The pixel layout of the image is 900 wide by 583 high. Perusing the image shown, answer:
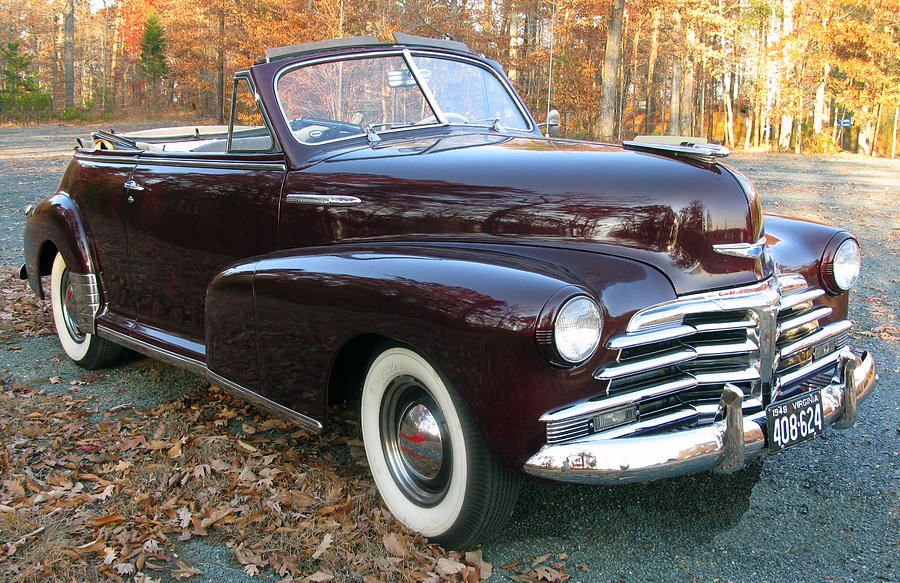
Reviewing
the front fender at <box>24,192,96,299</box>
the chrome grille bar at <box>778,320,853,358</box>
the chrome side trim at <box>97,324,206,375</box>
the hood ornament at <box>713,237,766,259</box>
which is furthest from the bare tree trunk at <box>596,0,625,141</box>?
the hood ornament at <box>713,237,766,259</box>

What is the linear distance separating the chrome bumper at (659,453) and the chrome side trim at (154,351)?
84.0 inches

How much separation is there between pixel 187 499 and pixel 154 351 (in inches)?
48.5

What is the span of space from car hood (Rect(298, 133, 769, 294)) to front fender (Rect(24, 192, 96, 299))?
2.17m

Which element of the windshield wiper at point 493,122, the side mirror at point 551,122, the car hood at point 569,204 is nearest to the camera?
the car hood at point 569,204

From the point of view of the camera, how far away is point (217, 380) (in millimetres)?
3531

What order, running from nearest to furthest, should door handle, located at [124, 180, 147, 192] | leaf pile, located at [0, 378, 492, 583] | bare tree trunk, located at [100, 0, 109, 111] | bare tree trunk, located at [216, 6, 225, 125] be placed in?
1. leaf pile, located at [0, 378, 492, 583]
2. door handle, located at [124, 180, 147, 192]
3. bare tree trunk, located at [216, 6, 225, 125]
4. bare tree trunk, located at [100, 0, 109, 111]

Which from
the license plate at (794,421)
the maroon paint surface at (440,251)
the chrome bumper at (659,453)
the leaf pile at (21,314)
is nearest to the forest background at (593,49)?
the leaf pile at (21,314)

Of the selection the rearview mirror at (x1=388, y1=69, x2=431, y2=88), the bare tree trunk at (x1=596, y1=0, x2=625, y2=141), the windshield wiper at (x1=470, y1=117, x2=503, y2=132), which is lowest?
the windshield wiper at (x1=470, y1=117, x2=503, y2=132)

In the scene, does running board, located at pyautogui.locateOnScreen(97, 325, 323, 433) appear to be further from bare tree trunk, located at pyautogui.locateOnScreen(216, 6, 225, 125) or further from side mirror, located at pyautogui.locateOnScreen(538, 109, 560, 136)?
bare tree trunk, located at pyautogui.locateOnScreen(216, 6, 225, 125)

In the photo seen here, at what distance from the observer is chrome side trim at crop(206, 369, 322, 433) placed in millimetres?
3051

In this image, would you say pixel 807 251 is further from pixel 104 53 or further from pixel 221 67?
pixel 104 53

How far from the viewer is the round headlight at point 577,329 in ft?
7.38

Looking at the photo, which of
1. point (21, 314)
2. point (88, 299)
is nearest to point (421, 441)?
point (88, 299)

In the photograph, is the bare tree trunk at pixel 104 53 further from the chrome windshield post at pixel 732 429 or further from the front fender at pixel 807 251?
the chrome windshield post at pixel 732 429
